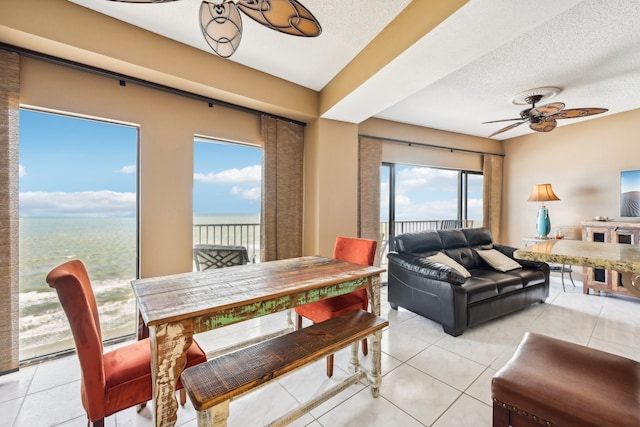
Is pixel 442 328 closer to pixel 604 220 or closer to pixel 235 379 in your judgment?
pixel 235 379

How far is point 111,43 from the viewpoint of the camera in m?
2.14

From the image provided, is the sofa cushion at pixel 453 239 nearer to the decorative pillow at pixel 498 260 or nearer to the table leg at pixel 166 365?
the decorative pillow at pixel 498 260

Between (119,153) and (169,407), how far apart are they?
259 centimetres

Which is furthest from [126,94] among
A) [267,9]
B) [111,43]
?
[267,9]

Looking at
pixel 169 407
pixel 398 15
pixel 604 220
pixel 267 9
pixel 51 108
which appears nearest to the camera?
pixel 169 407

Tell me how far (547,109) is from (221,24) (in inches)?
136

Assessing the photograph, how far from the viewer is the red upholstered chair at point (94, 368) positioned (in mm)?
1074

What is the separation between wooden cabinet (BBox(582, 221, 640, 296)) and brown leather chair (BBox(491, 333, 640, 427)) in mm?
3331

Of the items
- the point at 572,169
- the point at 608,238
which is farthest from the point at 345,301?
the point at 572,169

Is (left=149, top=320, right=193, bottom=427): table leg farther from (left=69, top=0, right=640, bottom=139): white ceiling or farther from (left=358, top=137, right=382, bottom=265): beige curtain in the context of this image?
(left=358, top=137, right=382, bottom=265): beige curtain

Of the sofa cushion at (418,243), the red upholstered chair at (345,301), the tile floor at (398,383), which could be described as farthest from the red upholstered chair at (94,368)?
the sofa cushion at (418,243)

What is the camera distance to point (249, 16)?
1.44 metres

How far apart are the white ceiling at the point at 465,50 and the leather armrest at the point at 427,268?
1842 mm

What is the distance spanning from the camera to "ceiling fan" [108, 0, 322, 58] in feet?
4.35
